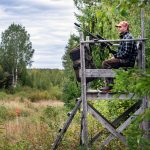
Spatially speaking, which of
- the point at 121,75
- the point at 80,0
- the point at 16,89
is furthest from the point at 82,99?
the point at 16,89

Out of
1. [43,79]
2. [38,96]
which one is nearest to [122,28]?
[38,96]

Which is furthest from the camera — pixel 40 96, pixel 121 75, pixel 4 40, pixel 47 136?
pixel 4 40

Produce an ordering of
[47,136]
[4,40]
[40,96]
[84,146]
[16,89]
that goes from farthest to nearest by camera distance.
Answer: [4,40] < [16,89] < [40,96] < [47,136] < [84,146]

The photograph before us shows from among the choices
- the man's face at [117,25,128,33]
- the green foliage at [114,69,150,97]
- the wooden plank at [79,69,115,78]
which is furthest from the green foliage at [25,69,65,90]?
the green foliage at [114,69,150,97]

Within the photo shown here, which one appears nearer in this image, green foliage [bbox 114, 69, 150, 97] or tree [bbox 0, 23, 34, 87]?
green foliage [bbox 114, 69, 150, 97]

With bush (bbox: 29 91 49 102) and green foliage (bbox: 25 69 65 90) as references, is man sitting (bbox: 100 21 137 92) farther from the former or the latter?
green foliage (bbox: 25 69 65 90)

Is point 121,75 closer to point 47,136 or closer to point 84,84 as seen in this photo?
point 84,84

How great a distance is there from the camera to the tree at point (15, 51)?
79875 mm

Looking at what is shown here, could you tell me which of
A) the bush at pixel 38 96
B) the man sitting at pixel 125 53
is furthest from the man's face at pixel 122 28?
the bush at pixel 38 96

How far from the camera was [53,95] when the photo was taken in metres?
73.4

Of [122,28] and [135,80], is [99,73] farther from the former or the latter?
[135,80]

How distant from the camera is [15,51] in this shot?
81.0 metres

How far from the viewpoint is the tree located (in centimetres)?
7988

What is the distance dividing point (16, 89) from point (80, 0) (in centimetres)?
4060
